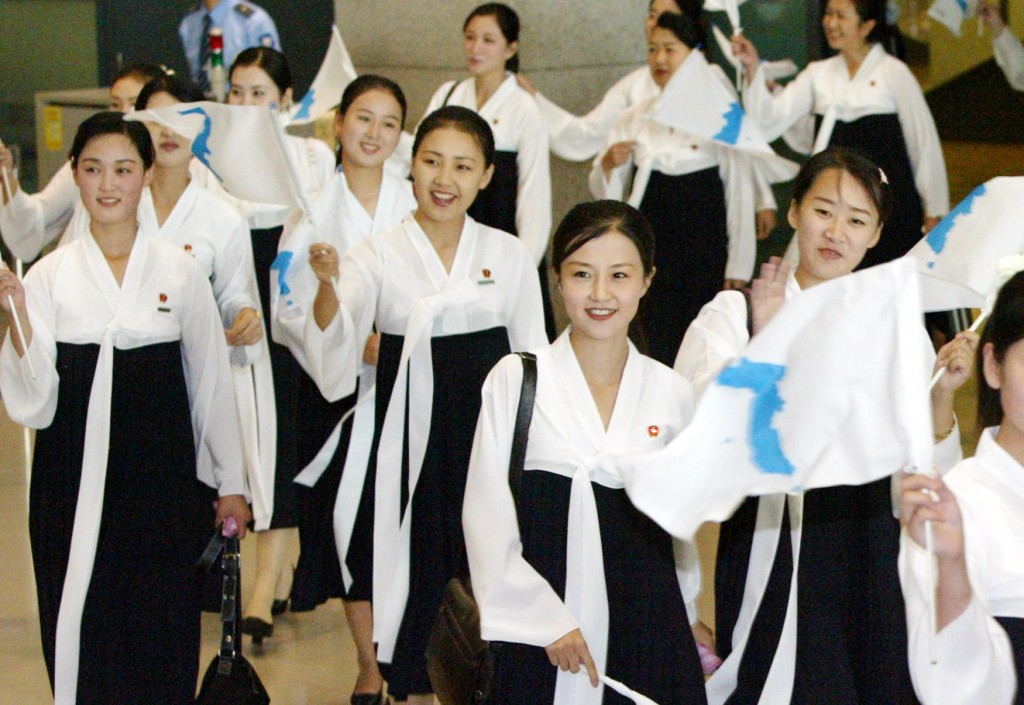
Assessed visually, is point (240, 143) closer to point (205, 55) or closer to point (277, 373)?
point (277, 373)

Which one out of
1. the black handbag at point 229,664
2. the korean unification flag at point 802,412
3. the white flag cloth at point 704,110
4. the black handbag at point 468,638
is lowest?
the black handbag at point 229,664

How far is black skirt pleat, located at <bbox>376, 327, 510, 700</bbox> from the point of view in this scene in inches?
162

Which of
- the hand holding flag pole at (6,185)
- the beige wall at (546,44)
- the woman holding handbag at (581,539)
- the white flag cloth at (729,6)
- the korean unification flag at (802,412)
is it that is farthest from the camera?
the beige wall at (546,44)

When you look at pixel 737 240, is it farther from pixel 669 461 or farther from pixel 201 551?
pixel 669 461

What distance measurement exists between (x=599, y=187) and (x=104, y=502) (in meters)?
3.32

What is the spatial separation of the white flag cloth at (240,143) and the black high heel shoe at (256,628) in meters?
1.44

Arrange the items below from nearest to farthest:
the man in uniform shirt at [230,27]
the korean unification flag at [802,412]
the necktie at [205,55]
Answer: the korean unification flag at [802,412] → the man in uniform shirt at [230,27] → the necktie at [205,55]

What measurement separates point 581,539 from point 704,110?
3.33 m

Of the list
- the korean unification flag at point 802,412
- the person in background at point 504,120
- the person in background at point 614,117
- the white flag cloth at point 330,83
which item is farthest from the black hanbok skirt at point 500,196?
the korean unification flag at point 802,412

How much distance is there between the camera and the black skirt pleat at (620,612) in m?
3.10

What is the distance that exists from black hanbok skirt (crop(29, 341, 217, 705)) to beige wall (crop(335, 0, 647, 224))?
4760 mm

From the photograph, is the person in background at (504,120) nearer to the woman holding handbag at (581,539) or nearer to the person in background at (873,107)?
the person in background at (873,107)

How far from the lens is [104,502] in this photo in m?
3.89

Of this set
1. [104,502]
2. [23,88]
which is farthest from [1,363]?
[23,88]
